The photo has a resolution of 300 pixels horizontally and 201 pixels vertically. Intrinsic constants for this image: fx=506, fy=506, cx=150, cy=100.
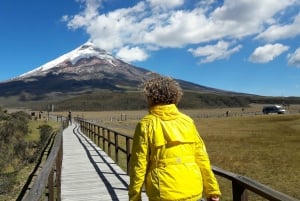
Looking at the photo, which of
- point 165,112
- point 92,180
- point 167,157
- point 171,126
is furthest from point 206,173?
point 92,180

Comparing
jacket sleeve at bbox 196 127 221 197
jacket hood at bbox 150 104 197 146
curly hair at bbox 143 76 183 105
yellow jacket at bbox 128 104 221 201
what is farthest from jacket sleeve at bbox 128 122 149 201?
jacket sleeve at bbox 196 127 221 197

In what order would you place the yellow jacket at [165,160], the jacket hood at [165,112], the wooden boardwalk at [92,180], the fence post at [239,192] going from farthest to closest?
the wooden boardwalk at [92,180], the fence post at [239,192], the jacket hood at [165,112], the yellow jacket at [165,160]

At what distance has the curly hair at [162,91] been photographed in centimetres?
411

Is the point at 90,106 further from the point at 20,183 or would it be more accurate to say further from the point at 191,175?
the point at 191,175

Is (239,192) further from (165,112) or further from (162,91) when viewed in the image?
(162,91)

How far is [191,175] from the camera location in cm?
397

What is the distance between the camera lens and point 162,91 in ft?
13.5

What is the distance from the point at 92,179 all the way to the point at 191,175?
6997 millimetres

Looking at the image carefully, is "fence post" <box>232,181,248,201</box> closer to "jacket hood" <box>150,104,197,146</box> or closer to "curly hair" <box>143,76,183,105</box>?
"jacket hood" <box>150,104,197,146</box>

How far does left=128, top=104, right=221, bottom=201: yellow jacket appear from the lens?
3908 mm

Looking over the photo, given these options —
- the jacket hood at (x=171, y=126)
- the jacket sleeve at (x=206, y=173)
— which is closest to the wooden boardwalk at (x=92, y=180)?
the jacket sleeve at (x=206, y=173)

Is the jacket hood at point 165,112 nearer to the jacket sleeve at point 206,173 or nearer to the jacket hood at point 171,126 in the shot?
the jacket hood at point 171,126

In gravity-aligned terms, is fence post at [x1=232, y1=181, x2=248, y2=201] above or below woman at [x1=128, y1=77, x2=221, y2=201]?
below

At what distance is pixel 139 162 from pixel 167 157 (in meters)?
0.22
